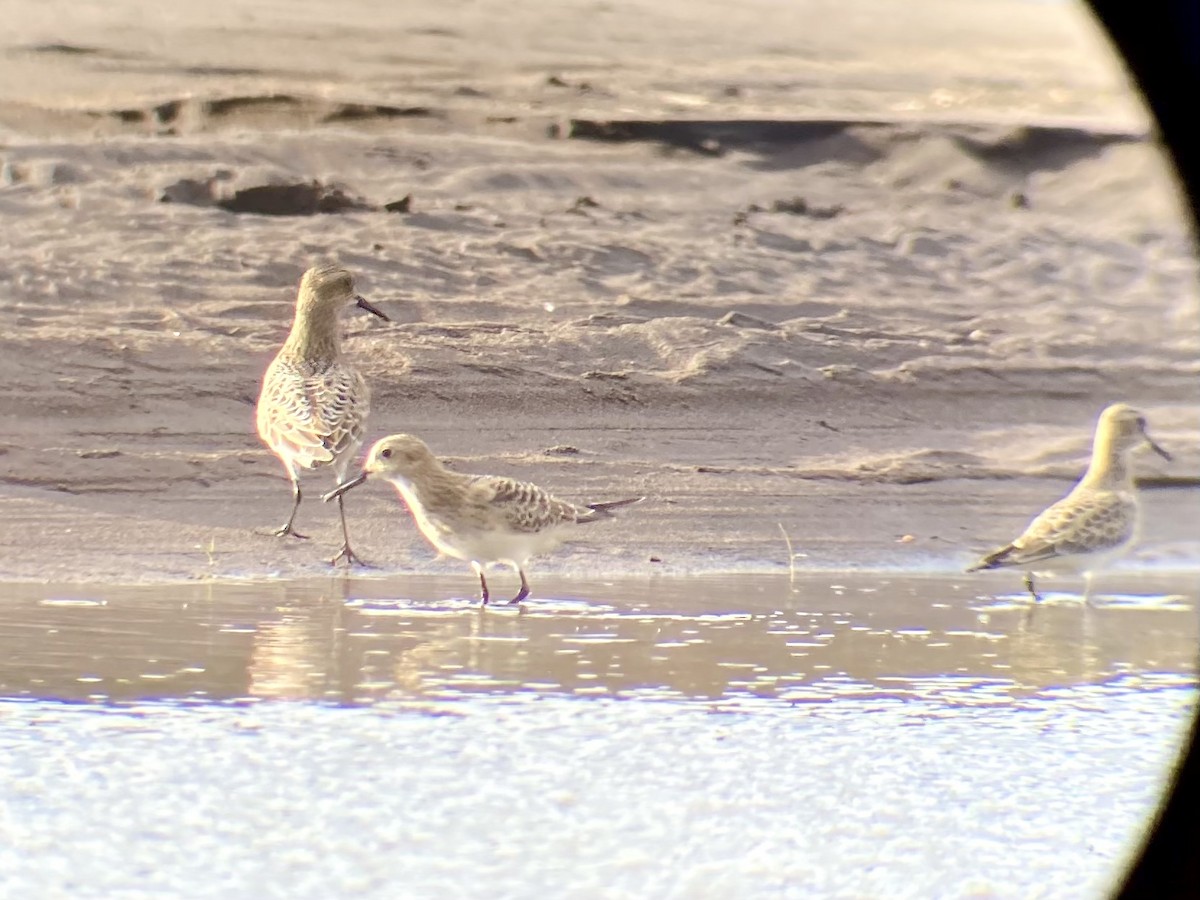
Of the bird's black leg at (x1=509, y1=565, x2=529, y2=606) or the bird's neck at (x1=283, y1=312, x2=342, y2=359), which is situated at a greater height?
the bird's neck at (x1=283, y1=312, x2=342, y2=359)

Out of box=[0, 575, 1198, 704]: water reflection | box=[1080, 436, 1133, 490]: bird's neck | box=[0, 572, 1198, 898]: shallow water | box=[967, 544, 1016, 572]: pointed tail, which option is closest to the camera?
box=[0, 572, 1198, 898]: shallow water

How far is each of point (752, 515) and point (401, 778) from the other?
4.56 meters

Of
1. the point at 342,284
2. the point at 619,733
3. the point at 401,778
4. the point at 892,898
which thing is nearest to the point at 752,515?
the point at 342,284

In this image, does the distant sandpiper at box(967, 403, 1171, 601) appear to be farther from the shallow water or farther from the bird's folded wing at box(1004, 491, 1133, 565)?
the shallow water

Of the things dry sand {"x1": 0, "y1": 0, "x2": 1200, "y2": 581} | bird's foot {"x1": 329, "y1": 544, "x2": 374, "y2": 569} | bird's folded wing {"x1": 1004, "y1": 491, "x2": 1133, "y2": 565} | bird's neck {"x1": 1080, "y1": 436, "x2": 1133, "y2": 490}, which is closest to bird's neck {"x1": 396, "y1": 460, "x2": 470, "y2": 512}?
bird's foot {"x1": 329, "y1": 544, "x2": 374, "y2": 569}

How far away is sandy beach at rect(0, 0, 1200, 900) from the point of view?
5008 millimetres

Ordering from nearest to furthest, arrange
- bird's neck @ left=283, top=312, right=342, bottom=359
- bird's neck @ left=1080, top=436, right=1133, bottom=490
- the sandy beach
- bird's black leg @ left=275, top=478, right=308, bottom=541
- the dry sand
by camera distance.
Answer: the sandy beach
bird's black leg @ left=275, top=478, right=308, bottom=541
bird's neck @ left=1080, top=436, right=1133, bottom=490
the dry sand
bird's neck @ left=283, top=312, right=342, bottom=359

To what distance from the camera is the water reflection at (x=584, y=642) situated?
6.21 m

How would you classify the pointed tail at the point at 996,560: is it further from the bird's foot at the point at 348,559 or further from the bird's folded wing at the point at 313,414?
the bird's folded wing at the point at 313,414

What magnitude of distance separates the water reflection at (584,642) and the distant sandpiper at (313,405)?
25.3 inches

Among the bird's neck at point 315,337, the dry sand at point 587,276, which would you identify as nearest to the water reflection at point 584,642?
the dry sand at point 587,276

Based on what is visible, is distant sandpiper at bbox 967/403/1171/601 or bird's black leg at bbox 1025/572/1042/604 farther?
bird's black leg at bbox 1025/572/1042/604

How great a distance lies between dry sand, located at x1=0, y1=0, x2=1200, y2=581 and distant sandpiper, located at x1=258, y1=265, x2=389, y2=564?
0.35 m

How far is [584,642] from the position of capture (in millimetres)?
6926
